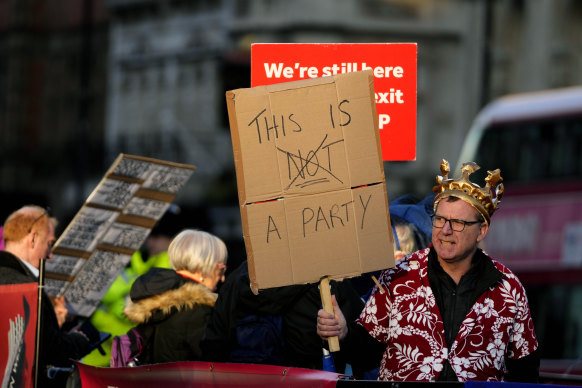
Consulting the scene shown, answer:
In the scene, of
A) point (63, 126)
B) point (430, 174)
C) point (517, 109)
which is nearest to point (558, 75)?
point (430, 174)

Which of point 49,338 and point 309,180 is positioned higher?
point 309,180

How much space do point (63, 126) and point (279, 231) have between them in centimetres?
3659

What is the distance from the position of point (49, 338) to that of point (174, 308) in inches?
24.9

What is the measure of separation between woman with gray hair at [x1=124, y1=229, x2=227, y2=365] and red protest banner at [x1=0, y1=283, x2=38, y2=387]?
58cm

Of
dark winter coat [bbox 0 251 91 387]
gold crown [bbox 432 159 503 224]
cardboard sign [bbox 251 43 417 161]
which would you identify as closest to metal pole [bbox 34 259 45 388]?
dark winter coat [bbox 0 251 91 387]

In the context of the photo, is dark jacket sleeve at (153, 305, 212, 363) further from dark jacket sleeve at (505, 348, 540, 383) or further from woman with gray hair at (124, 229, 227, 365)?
dark jacket sleeve at (505, 348, 540, 383)

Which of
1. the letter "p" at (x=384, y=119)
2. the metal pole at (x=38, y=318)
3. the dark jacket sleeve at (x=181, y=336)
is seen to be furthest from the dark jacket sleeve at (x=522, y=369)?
the metal pole at (x=38, y=318)

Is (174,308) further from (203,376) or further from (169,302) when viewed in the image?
(203,376)

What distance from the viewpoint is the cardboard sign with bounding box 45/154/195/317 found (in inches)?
298

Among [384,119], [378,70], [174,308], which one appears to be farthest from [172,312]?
[378,70]

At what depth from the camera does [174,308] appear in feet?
21.9

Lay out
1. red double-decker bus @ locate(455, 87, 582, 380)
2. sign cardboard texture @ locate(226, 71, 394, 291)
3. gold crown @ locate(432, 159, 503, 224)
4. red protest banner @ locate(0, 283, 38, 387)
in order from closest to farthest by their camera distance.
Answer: gold crown @ locate(432, 159, 503, 224), sign cardboard texture @ locate(226, 71, 394, 291), red protest banner @ locate(0, 283, 38, 387), red double-decker bus @ locate(455, 87, 582, 380)

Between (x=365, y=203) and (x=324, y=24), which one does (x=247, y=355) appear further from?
(x=324, y=24)

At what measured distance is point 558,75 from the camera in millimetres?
31094
